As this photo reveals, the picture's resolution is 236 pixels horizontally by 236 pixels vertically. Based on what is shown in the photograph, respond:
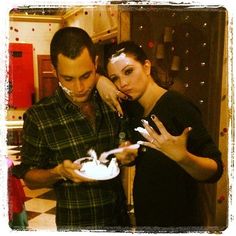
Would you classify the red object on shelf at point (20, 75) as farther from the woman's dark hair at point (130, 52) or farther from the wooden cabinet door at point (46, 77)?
the woman's dark hair at point (130, 52)

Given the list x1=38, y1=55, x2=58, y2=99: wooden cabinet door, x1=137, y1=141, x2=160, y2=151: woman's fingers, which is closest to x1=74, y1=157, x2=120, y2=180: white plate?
x1=137, y1=141, x2=160, y2=151: woman's fingers

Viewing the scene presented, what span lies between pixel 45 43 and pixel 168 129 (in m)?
0.45

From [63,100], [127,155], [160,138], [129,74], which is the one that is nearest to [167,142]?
[160,138]

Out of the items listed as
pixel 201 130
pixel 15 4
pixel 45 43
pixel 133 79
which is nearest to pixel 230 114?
pixel 201 130

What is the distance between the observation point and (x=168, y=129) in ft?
3.43

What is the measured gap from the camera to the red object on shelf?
3.45ft

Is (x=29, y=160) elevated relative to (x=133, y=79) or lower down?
lower down

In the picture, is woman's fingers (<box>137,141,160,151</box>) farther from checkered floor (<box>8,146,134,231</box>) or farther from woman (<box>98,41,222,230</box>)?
checkered floor (<box>8,146,134,231</box>)

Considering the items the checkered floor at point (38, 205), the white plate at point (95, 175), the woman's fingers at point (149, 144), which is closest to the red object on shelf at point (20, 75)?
the checkered floor at point (38, 205)

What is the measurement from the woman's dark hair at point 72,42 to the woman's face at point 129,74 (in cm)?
7

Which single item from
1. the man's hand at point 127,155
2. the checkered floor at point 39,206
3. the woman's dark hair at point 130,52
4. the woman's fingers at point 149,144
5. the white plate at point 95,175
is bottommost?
the checkered floor at point 39,206

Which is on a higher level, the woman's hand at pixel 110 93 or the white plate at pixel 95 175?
the woman's hand at pixel 110 93

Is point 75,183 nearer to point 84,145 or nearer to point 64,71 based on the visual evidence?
point 84,145

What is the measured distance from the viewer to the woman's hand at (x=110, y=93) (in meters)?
1.06
